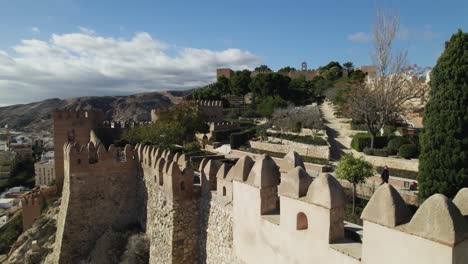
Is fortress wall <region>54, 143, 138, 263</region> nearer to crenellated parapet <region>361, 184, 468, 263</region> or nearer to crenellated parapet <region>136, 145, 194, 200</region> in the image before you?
crenellated parapet <region>136, 145, 194, 200</region>

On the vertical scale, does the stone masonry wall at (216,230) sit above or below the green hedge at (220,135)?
below

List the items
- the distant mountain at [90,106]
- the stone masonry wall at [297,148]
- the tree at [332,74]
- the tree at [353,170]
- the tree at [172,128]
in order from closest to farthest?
1. the tree at [353,170]
2. the stone masonry wall at [297,148]
3. the tree at [172,128]
4. the tree at [332,74]
5. the distant mountain at [90,106]

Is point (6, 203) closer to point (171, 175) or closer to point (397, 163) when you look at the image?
point (171, 175)

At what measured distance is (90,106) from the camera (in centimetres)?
9031

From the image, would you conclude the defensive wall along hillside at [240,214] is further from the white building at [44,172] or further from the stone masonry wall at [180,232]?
the white building at [44,172]

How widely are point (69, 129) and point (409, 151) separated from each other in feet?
69.5

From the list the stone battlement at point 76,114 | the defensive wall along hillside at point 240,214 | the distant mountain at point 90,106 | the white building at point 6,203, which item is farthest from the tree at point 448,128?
the distant mountain at point 90,106

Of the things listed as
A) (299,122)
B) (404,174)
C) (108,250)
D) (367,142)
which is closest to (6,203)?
(108,250)

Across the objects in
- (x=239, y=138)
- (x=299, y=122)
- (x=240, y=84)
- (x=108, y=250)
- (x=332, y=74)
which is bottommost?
(x=108, y=250)

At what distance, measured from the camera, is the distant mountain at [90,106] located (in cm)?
9144

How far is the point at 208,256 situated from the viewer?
8133 millimetres

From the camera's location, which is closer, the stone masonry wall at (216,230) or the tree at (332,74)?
the stone masonry wall at (216,230)

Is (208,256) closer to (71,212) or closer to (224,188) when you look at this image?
(224,188)

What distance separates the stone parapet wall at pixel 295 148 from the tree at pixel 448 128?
860cm
